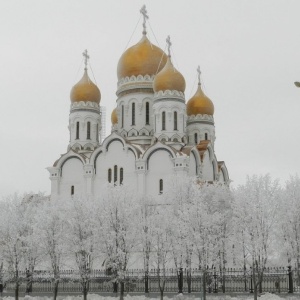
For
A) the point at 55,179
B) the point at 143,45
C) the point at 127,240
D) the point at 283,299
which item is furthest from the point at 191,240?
the point at 143,45

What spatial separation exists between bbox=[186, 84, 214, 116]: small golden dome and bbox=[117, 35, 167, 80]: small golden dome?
470 centimetres

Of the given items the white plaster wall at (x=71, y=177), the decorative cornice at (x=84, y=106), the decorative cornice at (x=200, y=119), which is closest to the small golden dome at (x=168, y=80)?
the decorative cornice at (x=200, y=119)

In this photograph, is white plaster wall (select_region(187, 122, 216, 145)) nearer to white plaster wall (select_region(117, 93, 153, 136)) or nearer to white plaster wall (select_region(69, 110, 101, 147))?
white plaster wall (select_region(117, 93, 153, 136))

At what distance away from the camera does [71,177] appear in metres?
48.8

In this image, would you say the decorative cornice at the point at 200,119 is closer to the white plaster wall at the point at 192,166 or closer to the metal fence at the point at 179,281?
the white plaster wall at the point at 192,166

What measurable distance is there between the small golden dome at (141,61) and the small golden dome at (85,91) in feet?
9.24

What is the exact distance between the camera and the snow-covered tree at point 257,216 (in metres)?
28.3

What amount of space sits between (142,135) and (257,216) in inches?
854

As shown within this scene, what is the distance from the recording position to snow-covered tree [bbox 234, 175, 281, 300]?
1113 inches

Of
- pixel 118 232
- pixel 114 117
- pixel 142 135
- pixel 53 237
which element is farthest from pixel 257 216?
pixel 114 117

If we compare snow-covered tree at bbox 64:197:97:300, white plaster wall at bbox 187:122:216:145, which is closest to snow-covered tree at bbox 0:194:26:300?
snow-covered tree at bbox 64:197:97:300

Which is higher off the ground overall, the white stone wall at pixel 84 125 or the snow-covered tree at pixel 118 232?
the white stone wall at pixel 84 125

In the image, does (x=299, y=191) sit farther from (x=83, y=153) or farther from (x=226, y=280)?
(x=83, y=153)

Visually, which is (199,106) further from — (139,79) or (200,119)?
(139,79)
